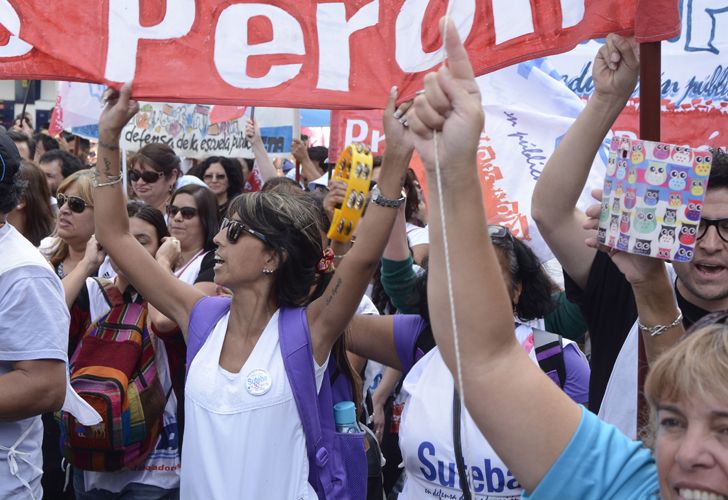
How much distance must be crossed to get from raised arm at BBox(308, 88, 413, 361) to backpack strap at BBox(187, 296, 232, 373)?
0.37m

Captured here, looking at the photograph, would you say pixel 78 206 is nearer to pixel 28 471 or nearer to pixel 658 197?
pixel 28 471

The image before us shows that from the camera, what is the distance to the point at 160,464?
3.78m

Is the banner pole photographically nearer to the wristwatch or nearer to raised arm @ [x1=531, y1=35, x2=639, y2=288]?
raised arm @ [x1=531, y1=35, x2=639, y2=288]

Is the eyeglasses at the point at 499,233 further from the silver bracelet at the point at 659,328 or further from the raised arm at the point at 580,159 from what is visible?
the silver bracelet at the point at 659,328

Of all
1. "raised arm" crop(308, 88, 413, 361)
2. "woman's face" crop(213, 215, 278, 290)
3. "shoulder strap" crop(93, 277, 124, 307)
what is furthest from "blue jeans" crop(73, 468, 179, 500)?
"raised arm" crop(308, 88, 413, 361)

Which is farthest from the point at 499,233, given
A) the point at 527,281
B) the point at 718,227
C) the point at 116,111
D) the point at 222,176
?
the point at 222,176

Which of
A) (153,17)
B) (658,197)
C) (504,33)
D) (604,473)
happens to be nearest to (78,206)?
(153,17)

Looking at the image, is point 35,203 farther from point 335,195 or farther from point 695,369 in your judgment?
point 695,369

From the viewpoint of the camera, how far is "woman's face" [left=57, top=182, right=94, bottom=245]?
4.75 metres

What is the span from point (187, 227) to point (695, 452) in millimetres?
3773

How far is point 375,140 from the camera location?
673cm

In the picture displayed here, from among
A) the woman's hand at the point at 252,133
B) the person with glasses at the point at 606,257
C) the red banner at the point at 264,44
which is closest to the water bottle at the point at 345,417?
the person with glasses at the point at 606,257

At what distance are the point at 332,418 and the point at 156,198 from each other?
3.55 metres

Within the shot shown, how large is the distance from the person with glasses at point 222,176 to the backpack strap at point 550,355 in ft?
14.7
